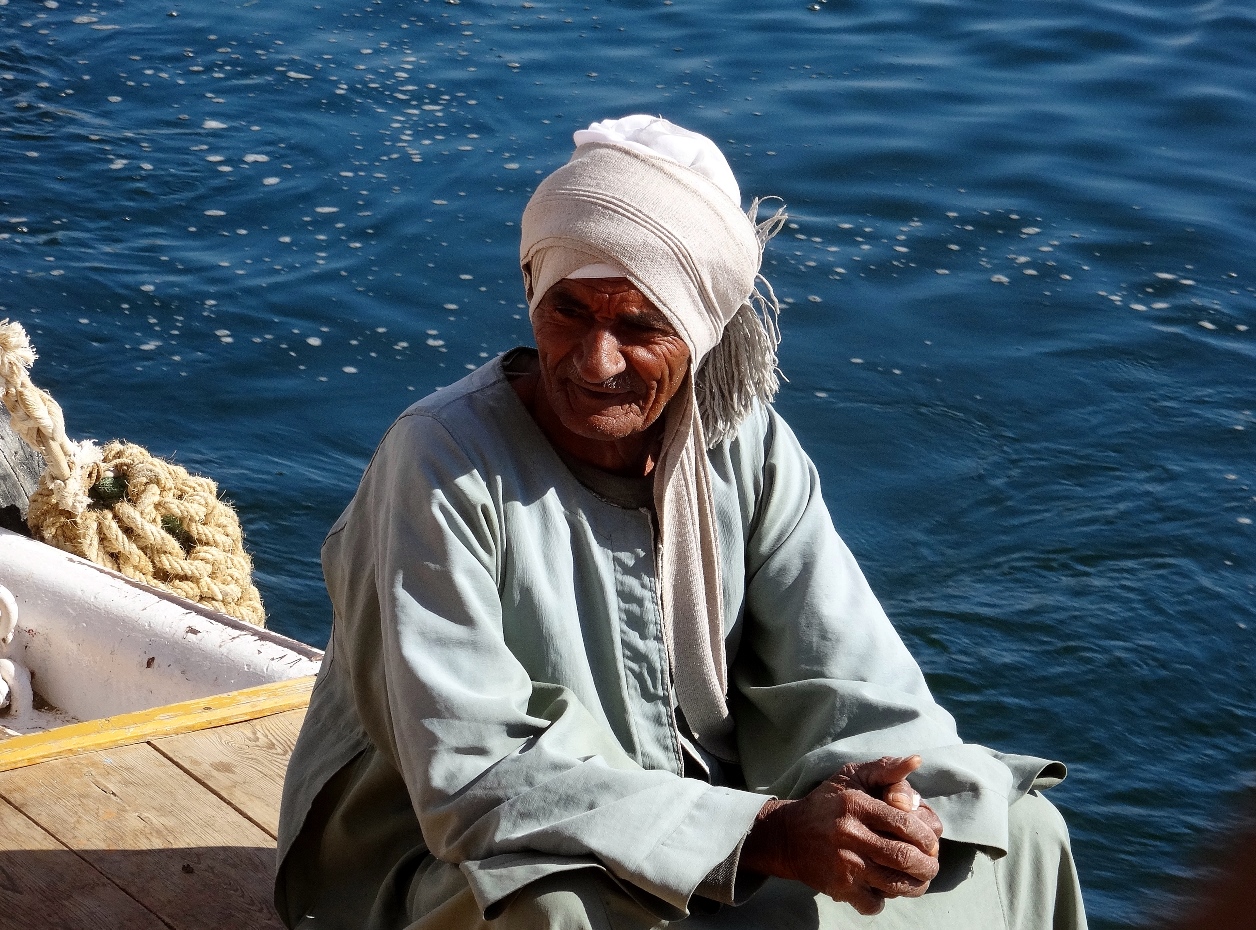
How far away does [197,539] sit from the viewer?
3.79m

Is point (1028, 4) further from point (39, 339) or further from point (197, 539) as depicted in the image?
point (197, 539)

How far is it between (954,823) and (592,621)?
1.70 feet

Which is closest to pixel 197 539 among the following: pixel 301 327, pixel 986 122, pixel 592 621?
pixel 592 621

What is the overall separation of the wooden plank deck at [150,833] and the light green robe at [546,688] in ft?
1.09

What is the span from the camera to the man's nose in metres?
1.87

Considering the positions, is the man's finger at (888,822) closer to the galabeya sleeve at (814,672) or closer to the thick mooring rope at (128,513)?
the galabeya sleeve at (814,672)

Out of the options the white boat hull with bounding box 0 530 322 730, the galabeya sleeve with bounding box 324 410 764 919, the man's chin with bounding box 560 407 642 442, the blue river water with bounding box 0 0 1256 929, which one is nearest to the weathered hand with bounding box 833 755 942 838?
the galabeya sleeve with bounding box 324 410 764 919

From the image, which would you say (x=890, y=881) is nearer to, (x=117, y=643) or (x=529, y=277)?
(x=529, y=277)

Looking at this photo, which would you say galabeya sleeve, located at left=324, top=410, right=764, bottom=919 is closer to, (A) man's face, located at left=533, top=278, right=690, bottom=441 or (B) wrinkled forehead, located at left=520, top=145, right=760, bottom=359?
(A) man's face, located at left=533, top=278, right=690, bottom=441

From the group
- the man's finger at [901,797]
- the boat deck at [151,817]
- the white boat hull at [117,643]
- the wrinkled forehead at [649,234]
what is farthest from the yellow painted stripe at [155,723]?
the man's finger at [901,797]

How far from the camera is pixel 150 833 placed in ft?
8.00

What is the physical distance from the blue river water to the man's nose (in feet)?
8.66

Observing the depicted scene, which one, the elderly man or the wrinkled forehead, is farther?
the wrinkled forehead

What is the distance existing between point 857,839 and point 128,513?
98.3 inches
